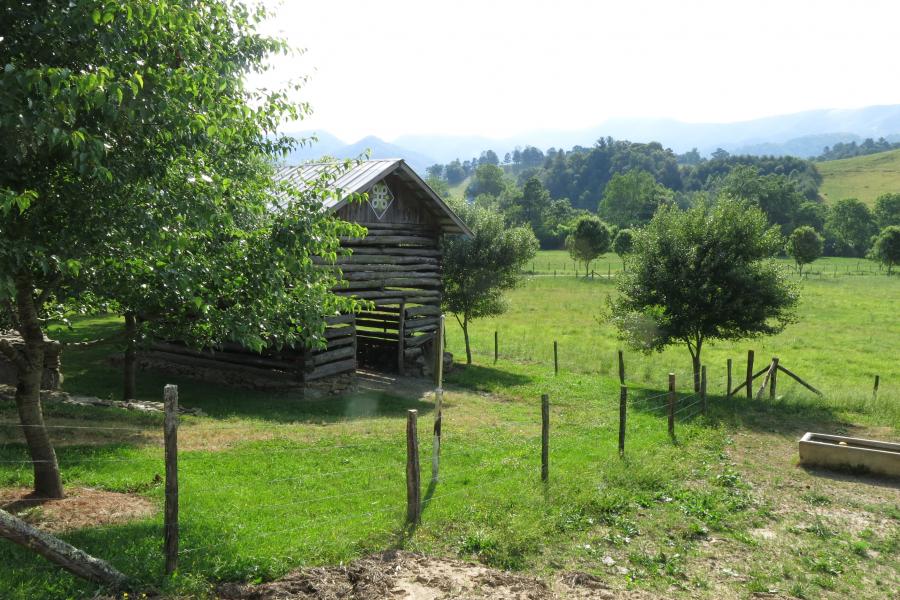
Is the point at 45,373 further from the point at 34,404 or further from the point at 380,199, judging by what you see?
the point at 380,199

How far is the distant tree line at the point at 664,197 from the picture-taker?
98.8m

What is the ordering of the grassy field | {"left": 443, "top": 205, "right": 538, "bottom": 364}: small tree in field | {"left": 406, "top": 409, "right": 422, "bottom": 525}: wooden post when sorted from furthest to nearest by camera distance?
{"left": 443, "top": 205, "right": 538, "bottom": 364}: small tree in field < {"left": 406, "top": 409, "right": 422, "bottom": 525}: wooden post < the grassy field

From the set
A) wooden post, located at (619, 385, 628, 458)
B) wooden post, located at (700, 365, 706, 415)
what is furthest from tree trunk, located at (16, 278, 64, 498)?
wooden post, located at (700, 365, 706, 415)

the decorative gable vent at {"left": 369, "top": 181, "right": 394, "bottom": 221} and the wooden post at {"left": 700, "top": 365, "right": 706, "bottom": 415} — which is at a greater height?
the decorative gable vent at {"left": 369, "top": 181, "right": 394, "bottom": 221}

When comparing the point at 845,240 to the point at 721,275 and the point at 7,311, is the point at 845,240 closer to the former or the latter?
the point at 721,275

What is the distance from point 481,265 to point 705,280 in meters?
9.75

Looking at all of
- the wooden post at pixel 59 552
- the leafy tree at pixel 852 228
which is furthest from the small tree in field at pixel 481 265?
the leafy tree at pixel 852 228

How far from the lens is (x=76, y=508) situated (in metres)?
8.16

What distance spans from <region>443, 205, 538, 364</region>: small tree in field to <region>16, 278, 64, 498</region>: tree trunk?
20.2 m

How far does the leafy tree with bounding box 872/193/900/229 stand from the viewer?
98.6 meters

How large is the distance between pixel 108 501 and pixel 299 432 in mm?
5266

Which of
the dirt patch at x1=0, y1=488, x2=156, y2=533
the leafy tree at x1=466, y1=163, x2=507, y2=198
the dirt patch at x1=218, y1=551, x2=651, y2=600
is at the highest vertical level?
the leafy tree at x1=466, y1=163, x2=507, y2=198

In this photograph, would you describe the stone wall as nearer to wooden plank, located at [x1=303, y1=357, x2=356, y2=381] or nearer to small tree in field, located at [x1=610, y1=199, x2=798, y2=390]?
wooden plank, located at [x1=303, y1=357, x2=356, y2=381]

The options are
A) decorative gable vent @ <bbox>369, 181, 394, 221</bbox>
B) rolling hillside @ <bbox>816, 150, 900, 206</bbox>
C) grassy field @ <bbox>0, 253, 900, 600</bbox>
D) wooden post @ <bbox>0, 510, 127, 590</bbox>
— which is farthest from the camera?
rolling hillside @ <bbox>816, 150, 900, 206</bbox>
